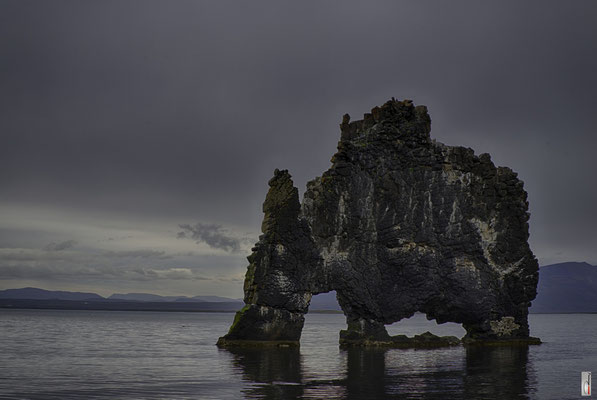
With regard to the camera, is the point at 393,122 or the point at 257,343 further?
the point at 393,122

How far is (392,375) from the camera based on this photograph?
137ft

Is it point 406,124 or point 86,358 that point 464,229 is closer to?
point 406,124

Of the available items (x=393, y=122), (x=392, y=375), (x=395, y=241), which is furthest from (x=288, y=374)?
(x=393, y=122)

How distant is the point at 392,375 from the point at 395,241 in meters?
27.7

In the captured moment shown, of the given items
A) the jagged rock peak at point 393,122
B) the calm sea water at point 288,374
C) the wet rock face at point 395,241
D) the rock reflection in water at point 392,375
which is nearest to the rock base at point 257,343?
the wet rock face at point 395,241

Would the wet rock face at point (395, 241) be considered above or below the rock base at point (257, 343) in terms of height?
above

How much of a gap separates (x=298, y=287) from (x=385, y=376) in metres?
23.8

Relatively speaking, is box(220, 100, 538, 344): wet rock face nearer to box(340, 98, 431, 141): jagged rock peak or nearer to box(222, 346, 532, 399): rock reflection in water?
box(340, 98, 431, 141): jagged rock peak

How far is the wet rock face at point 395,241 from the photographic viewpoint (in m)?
63.5

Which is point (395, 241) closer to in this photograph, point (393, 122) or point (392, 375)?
point (393, 122)

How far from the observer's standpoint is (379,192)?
6875 centimetres

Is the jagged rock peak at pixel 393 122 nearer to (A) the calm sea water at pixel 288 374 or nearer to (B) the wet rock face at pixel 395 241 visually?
(B) the wet rock face at pixel 395 241

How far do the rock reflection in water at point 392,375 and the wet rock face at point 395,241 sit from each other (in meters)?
5.77

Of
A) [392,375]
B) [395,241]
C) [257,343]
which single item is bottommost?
[392,375]
